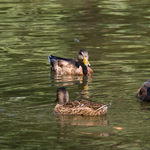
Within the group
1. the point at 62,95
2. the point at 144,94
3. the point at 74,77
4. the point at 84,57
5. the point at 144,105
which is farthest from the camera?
the point at 84,57

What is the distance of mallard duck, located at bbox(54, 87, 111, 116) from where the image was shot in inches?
348

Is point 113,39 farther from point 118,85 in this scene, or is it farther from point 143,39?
point 118,85

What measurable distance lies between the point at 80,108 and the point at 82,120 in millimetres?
310

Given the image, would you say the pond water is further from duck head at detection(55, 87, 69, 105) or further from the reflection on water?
duck head at detection(55, 87, 69, 105)

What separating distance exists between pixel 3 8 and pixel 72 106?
19.9 metres

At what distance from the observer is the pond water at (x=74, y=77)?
25.9ft

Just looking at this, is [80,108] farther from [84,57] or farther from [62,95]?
[84,57]

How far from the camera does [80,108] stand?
903cm

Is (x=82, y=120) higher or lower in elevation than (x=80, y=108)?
lower

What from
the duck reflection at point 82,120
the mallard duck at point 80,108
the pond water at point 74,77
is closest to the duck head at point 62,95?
the mallard duck at point 80,108

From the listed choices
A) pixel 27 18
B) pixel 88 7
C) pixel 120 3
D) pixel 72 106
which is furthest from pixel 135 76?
pixel 120 3

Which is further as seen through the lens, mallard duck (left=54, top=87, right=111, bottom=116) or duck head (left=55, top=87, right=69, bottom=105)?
duck head (left=55, top=87, right=69, bottom=105)

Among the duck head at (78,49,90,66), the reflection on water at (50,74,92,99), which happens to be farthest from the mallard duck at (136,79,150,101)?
the duck head at (78,49,90,66)

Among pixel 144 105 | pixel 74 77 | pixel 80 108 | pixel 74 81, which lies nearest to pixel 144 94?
pixel 144 105
